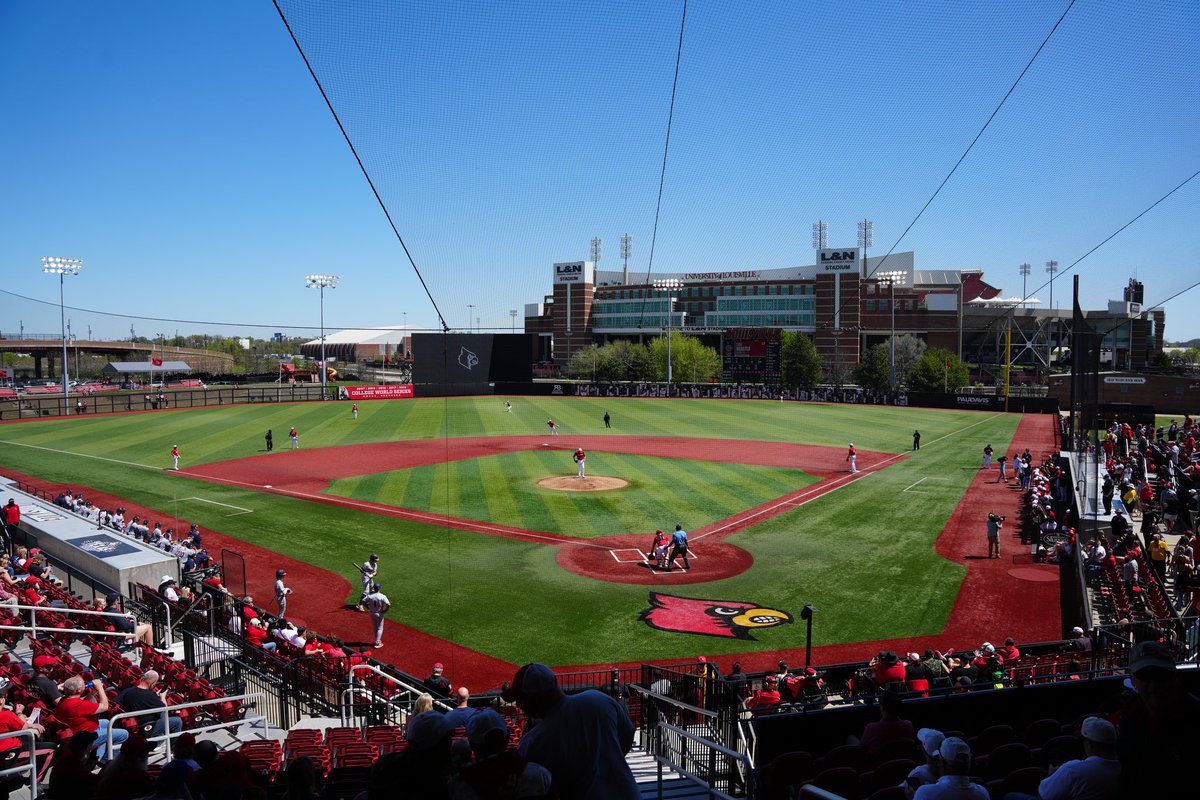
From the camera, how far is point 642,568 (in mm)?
20859

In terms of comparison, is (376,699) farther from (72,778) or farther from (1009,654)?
(1009,654)

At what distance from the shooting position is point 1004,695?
8.53 metres

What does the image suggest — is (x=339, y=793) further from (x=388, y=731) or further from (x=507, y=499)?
(x=507, y=499)

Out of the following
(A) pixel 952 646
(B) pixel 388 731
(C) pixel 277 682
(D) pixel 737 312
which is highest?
(D) pixel 737 312

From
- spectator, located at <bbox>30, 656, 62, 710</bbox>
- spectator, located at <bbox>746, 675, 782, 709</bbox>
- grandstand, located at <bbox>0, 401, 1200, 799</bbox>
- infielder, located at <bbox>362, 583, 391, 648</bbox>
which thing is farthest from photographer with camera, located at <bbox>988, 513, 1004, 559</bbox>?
spectator, located at <bbox>30, 656, 62, 710</bbox>

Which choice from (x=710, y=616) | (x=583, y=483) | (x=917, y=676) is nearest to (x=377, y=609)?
(x=710, y=616)

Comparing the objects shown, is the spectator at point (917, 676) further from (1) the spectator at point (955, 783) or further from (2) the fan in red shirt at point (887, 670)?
(1) the spectator at point (955, 783)

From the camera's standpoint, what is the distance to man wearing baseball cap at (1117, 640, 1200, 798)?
3.96 m

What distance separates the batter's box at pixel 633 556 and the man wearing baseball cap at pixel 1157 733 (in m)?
16.9

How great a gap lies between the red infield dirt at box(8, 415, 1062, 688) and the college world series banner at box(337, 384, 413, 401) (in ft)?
119

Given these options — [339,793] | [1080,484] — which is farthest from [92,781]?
A: [1080,484]

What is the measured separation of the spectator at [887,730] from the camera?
6258mm

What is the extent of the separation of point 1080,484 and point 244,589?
24252mm

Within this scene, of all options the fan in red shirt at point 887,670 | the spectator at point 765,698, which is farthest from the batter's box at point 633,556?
the fan in red shirt at point 887,670
